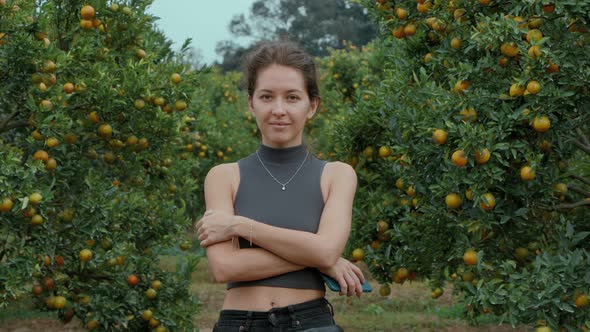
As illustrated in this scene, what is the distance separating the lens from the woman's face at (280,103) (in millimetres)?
2811

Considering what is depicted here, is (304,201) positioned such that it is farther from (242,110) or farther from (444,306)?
(242,110)

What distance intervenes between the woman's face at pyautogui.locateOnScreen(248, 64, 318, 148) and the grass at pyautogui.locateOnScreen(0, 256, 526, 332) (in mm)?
5653

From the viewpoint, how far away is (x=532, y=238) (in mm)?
5105

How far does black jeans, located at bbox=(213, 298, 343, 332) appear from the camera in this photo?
2645 mm

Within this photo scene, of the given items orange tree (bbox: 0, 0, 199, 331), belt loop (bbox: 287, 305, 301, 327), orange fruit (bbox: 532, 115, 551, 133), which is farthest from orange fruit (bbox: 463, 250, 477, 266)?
orange tree (bbox: 0, 0, 199, 331)

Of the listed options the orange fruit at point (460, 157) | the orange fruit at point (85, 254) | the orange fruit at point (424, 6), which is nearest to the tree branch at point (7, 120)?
the orange fruit at point (85, 254)

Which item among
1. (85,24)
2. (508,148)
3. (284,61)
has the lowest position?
(508,148)

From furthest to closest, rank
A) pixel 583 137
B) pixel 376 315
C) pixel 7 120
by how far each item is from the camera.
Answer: pixel 376 315, pixel 7 120, pixel 583 137

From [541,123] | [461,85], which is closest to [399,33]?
[461,85]

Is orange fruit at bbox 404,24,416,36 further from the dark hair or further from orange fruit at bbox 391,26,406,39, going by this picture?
the dark hair

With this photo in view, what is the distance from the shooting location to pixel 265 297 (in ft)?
8.89

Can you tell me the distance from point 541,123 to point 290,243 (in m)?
2.08

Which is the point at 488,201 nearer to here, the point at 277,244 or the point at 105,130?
the point at 277,244

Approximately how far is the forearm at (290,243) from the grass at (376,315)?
18.6ft
